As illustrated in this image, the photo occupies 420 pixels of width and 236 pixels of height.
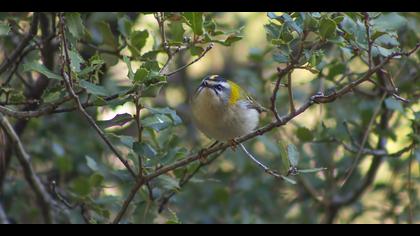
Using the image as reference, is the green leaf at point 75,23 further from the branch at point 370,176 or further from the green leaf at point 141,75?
the branch at point 370,176

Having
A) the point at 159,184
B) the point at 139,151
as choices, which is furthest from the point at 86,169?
the point at 139,151

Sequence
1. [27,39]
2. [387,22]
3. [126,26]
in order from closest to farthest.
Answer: [387,22] → [27,39] → [126,26]

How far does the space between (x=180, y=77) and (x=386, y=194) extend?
1.66 m

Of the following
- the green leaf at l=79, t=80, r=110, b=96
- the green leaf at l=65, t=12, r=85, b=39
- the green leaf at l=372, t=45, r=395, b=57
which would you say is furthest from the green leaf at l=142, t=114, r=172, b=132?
the green leaf at l=372, t=45, r=395, b=57

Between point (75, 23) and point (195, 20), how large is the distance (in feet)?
1.51

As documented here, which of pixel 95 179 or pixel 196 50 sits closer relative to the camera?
pixel 196 50

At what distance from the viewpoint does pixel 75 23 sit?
269cm

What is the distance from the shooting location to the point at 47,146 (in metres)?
4.25

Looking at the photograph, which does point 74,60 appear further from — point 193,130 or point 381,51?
point 193,130

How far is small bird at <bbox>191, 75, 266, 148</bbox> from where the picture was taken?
128 inches

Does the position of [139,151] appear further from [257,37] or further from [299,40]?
[257,37]

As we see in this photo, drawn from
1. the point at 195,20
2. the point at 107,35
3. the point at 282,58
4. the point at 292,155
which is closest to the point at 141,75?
the point at 195,20

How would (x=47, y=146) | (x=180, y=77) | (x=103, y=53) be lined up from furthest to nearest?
(x=180, y=77)
(x=47, y=146)
(x=103, y=53)
